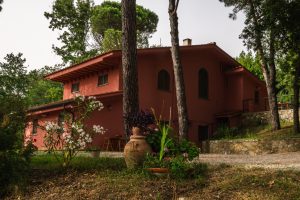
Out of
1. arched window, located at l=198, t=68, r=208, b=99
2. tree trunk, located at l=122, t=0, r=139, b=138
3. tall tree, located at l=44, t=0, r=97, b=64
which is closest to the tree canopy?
tall tree, located at l=44, t=0, r=97, b=64

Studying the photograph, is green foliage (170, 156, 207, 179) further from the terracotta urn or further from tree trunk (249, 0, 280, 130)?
tree trunk (249, 0, 280, 130)

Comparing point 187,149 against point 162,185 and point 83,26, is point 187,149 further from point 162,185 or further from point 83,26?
point 83,26

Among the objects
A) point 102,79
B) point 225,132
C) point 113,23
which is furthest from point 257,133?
point 113,23

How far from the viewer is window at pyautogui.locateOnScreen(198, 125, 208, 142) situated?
2384cm

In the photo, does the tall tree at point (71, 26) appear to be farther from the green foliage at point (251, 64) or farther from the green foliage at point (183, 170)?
the green foliage at point (183, 170)

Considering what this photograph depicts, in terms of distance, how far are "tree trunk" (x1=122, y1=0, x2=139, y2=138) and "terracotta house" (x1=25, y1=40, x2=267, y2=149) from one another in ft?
25.5

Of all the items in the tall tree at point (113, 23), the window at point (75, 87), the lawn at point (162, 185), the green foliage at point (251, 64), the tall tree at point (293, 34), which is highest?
the tall tree at point (113, 23)

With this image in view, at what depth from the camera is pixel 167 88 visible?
2234 cm

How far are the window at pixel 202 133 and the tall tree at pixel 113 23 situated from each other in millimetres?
15715

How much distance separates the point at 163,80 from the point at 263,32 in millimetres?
6308

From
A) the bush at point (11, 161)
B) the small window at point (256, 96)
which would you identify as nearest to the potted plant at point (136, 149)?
the bush at point (11, 161)

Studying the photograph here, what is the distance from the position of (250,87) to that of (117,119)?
1202cm

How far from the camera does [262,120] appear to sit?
23656 mm

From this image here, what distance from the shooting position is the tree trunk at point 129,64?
34.0 ft
